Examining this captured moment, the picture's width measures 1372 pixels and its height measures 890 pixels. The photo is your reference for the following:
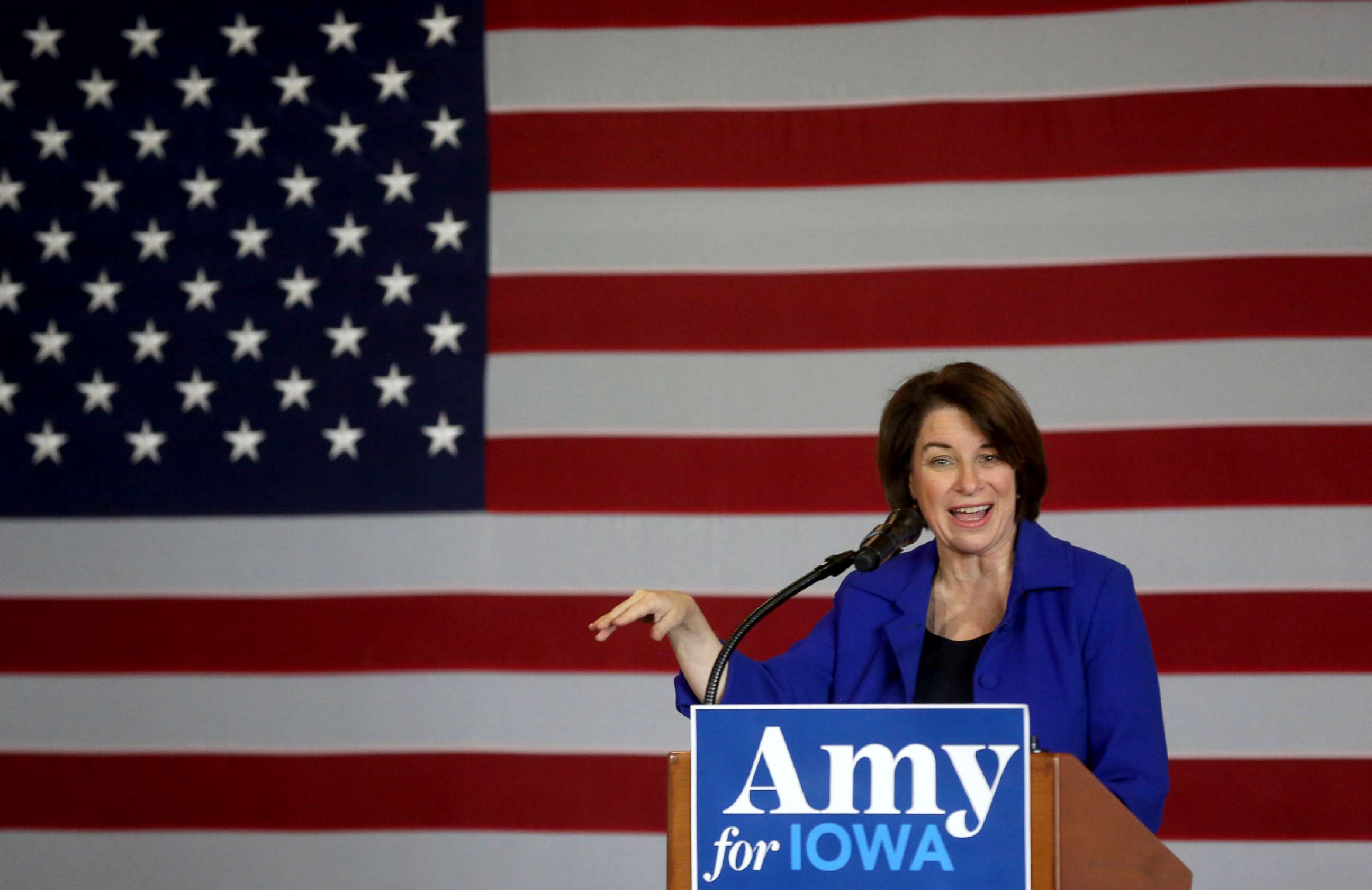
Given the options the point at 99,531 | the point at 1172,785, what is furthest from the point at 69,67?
the point at 1172,785

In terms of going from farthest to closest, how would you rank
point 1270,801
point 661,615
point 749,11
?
point 749,11, point 1270,801, point 661,615

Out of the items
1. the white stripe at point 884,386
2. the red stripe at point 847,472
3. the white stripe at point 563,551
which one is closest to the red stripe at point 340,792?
the white stripe at point 563,551

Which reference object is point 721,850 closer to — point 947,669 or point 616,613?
point 616,613

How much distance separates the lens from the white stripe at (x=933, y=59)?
304 cm

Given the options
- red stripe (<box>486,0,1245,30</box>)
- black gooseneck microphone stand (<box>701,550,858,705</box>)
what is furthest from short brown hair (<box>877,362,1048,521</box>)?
red stripe (<box>486,0,1245,30</box>)

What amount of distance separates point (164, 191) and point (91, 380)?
53 centimetres

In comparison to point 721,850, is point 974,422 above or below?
above

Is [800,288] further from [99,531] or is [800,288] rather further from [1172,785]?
[99,531]

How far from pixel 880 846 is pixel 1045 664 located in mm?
608

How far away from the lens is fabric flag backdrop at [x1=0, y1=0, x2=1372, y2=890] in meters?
2.97

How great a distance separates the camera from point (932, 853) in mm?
1111

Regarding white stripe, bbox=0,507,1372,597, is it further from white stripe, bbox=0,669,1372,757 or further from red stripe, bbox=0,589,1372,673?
white stripe, bbox=0,669,1372,757

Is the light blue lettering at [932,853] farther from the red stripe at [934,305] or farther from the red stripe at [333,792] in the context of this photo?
the red stripe at [934,305]

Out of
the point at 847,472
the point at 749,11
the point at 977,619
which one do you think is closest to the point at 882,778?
the point at 977,619
